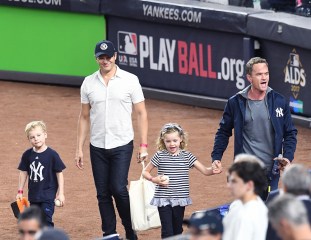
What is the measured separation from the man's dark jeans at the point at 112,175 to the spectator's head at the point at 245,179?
10.9ft

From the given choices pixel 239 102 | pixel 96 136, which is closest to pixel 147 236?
pixel 96 136

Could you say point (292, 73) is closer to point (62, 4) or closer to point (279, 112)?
point (62, 4)

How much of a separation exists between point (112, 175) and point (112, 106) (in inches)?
25.3

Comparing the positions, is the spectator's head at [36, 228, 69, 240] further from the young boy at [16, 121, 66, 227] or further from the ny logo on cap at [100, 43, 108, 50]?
the ny logo on cap at [100, 43, 108, 50]

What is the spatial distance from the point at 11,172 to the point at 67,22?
5.61 metres

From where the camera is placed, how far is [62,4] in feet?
60.3

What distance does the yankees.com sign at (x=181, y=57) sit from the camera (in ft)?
53.5

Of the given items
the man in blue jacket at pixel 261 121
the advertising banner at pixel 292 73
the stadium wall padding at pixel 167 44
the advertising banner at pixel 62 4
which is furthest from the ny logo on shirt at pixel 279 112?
the advertising banner at pixel 62 4

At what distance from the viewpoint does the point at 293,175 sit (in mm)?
6621

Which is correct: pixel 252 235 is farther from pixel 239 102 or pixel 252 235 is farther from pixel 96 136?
pixel 96 136

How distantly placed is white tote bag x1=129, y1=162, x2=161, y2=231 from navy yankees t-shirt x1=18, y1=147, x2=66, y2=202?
0.79 metres

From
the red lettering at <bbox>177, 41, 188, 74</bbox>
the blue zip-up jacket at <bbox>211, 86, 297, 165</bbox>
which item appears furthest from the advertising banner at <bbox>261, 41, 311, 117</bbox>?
the blue zip-up jacket at <bbox>211, 86, 297, 165</bbox>

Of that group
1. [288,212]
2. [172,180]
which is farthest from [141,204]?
[288,212]

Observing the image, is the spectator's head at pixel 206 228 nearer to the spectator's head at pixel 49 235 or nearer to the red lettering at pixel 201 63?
the spectator's head at pixel 49 235
